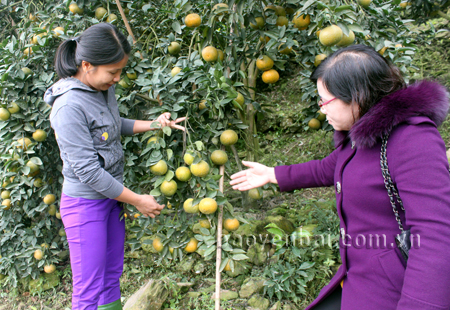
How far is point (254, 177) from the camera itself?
Answer: 1431 millimetres

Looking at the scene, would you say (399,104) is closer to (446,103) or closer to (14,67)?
(446,103)

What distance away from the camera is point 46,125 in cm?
215

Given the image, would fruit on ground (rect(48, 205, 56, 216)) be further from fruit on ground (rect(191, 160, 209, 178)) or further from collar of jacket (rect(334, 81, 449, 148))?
collar of jacket (rect(334, 81, 449, 148))

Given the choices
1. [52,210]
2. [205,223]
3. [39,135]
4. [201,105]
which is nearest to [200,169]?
[205,223]

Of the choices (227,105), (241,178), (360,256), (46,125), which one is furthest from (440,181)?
(46,125)

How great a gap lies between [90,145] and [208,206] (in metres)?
0.56

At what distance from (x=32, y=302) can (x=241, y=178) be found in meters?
2.17

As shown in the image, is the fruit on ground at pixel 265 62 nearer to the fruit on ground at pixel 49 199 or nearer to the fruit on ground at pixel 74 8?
the fruit on ground at pixel 74 8

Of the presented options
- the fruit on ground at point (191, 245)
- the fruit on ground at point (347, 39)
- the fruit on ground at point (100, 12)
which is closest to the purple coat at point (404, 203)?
the fruit on ground at point (347, 39)

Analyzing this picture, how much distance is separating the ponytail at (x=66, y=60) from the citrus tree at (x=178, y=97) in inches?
12.7

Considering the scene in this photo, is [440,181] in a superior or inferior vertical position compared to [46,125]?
superior

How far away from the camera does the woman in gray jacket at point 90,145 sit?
1.32m

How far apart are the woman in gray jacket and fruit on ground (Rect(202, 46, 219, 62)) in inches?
15.3

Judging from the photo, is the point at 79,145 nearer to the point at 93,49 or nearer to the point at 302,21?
the point at 93,49
